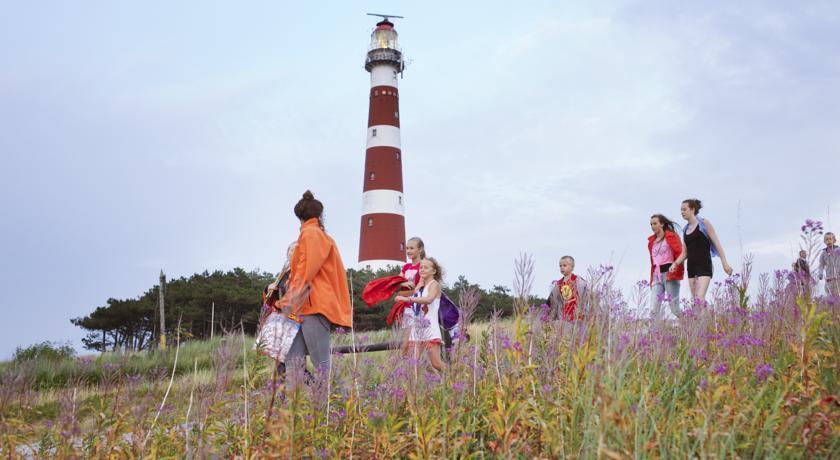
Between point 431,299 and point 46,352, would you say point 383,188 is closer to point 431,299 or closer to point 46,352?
point 46,352

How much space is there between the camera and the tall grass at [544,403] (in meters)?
2.83

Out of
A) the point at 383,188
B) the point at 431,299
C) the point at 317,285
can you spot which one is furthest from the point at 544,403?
the point at 383,188

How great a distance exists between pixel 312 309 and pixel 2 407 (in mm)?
3083

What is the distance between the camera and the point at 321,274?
608 cm

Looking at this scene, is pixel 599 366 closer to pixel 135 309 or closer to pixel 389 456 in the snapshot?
pixel 389 456

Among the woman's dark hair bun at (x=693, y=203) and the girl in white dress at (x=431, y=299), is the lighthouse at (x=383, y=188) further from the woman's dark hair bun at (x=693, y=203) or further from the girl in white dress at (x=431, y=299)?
the girl in white dress at (x=431, y=299)

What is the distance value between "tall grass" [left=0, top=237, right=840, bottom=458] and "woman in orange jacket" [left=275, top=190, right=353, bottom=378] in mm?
1093

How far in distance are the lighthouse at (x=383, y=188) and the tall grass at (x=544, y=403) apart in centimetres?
2610

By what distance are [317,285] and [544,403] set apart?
315cm

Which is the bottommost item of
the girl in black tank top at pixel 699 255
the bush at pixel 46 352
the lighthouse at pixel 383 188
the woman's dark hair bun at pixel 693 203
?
the bush at pixel 46 352

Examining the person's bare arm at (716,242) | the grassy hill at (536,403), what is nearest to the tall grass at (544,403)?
the grassy hill at (536,403)

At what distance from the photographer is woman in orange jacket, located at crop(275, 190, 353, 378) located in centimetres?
589

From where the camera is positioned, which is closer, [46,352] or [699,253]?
[699,253]

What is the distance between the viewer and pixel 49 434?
A: 13.9 ft
